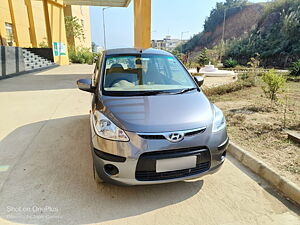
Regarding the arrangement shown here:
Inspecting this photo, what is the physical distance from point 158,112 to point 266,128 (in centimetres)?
239

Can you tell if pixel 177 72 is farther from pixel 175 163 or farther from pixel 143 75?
pixel 175 163

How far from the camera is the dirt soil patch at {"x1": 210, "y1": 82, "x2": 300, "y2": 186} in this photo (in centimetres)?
248

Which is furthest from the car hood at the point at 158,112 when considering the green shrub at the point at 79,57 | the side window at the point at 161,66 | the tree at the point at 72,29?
the tree at the point at 72,29

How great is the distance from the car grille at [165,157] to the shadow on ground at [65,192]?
0.35m

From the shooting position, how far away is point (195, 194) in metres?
2.08

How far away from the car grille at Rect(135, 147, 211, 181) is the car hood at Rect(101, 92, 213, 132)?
210 millimetres

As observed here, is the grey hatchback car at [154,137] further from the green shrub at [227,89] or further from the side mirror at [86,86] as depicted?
the green shrub at [227,89]

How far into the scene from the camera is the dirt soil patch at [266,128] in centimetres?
248

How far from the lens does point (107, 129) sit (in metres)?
1.87

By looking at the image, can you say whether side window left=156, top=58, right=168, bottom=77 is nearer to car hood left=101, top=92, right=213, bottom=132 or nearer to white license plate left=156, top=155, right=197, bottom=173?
car hood left=101, top=92, right=213, bottom=132

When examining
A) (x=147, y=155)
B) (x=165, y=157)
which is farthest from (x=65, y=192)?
(x=165, y=157)

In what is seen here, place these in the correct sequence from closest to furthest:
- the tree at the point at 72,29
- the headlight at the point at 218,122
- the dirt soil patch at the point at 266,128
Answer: the headlight at the point at 218,122 → the dirt soil patch at the point at 266,128 → the tree at the point at 72,29

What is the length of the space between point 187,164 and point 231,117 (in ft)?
8.30

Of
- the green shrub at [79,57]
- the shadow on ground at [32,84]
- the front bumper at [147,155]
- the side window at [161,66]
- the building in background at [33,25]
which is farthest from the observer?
the green shrub at [79,57]
